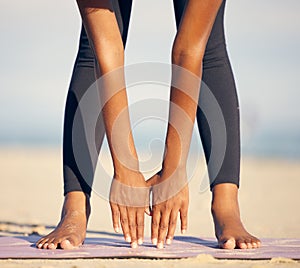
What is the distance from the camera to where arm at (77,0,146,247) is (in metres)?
2.99

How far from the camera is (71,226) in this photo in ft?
10.4

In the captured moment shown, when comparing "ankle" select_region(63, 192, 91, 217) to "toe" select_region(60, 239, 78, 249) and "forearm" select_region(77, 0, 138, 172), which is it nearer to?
"toe" select_region(60, 239, 78, 249)

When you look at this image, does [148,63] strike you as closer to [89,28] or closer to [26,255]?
[89,28]

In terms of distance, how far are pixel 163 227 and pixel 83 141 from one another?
1.65 ft

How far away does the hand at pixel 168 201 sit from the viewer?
2988 mm

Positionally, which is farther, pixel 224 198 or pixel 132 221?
pixel 224 198

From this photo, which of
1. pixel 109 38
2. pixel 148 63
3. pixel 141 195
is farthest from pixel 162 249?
pixel 148 63

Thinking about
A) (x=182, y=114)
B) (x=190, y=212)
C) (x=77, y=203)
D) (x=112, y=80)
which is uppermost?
(x=190, y=212)

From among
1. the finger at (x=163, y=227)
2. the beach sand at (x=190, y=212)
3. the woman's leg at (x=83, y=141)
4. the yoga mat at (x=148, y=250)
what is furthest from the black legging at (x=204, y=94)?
the beach sand at (x=190, y=212)

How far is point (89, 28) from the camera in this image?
3.03 metres

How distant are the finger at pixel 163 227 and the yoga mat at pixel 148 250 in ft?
0.09

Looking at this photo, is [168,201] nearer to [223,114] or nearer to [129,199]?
[129,199]

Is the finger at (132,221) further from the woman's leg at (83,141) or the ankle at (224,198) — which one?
the ankle at (224,198)

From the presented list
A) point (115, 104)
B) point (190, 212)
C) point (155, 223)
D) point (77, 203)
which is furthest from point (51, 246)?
point (190, 212)
